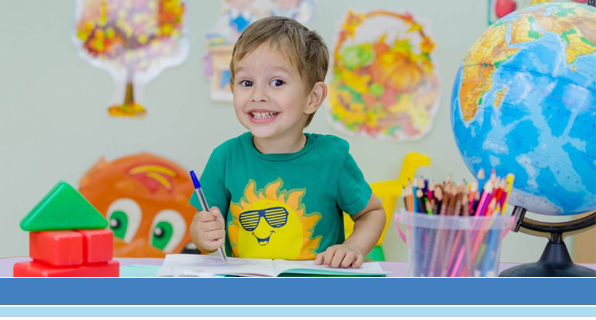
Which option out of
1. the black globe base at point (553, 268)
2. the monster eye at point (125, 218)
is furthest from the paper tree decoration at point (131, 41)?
the black globe base at point (553, 268)

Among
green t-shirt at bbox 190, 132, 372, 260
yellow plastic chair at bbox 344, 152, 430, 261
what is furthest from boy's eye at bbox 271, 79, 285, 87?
yellow plastic chair at bbox 344, 152, 430, 261

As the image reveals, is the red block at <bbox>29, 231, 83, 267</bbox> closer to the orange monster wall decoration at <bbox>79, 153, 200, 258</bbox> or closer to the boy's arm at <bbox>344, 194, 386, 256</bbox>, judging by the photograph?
the boy's arm at <bbox>344, 194, 386, 256</bbox>

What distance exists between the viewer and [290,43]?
1.03 meters

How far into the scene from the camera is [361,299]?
0.66m

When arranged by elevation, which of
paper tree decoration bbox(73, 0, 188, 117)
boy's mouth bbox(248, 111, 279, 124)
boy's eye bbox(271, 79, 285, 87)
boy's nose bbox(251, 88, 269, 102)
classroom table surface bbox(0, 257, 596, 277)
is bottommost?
classroom table surface bbox(0, 257, 596, 277)

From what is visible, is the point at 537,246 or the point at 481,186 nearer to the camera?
the point at 481,186

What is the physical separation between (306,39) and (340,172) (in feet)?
0.78

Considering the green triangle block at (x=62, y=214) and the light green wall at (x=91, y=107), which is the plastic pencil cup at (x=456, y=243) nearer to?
the green triangle block at (x=62, y=214)

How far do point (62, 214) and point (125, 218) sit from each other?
1.30 metres

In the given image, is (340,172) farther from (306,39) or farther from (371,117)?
(371,117)

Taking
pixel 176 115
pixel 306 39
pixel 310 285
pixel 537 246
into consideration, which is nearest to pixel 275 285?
pixel 310 285

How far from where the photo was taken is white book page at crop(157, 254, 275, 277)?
0.74m

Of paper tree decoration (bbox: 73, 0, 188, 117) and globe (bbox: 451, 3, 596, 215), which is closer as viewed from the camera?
globe (bbox: 451, 3, 596, 215)

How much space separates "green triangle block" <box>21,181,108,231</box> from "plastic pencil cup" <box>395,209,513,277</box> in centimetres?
38
